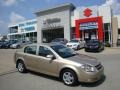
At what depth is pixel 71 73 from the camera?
6758 mm

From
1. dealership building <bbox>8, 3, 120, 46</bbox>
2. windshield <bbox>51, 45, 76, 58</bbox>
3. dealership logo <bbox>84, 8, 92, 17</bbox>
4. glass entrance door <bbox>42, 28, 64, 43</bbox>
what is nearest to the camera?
windshield <bbox>51, 45, 76, 58</bbox>

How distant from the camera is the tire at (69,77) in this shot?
6685 millimetres

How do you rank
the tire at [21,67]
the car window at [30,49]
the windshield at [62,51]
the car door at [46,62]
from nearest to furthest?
1. the car door at [46,62]
2. the windshield at [62,51]
3. the car window at [30,49]
4. the tire at [21,67]

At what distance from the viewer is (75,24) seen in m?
34.3

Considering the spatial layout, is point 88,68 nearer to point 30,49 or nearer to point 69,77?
point 69,77

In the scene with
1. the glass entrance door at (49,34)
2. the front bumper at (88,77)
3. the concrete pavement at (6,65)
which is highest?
the glass entrance door at (49,34)

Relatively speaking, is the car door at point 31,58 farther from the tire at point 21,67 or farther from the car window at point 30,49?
the tire at point 21,67

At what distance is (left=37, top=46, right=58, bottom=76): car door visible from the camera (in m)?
→ 7.29

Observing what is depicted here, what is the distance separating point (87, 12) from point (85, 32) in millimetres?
3753

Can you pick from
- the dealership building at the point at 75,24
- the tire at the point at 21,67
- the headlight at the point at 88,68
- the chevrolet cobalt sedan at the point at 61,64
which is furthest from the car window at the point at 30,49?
the dealership building at the point at 75,24

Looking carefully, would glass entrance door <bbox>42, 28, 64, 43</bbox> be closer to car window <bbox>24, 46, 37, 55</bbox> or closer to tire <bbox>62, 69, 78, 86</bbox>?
car window <bbox>24, 46, 37, 55</bbox>

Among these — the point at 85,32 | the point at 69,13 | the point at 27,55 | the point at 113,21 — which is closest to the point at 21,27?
the point at 69,13

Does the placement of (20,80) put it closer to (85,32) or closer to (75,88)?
(75,88)

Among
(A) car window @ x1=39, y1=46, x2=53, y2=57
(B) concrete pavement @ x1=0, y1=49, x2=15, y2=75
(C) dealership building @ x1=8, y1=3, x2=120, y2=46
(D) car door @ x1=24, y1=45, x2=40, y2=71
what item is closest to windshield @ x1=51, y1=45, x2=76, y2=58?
(A) car window @ x1=39, y1=46, x2=53, y2=57
